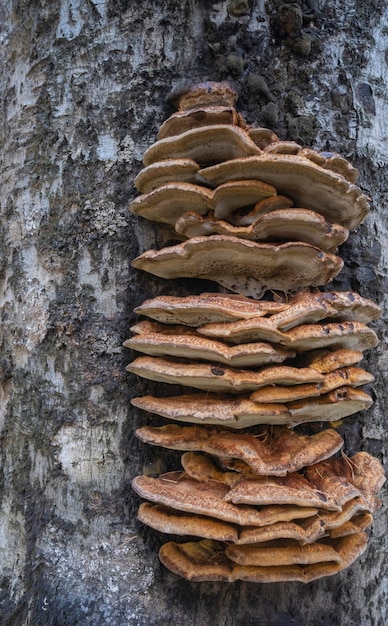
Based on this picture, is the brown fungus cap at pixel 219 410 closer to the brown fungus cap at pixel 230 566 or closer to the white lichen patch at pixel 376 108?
the brown fungus cap at pixel 230 566

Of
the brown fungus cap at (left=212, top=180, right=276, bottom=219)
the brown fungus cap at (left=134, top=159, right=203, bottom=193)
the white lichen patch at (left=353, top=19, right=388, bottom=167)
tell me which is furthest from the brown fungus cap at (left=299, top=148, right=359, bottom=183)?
the brown fungus cap at (left=134, top=159, right=203, bottom=193)

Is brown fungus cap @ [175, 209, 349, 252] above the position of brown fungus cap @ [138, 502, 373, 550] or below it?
above

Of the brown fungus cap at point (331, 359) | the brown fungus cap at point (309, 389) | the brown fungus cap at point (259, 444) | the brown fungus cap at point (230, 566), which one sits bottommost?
the brown fungus cap at point (230, 566)

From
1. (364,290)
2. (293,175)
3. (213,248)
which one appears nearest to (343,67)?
(293,175)

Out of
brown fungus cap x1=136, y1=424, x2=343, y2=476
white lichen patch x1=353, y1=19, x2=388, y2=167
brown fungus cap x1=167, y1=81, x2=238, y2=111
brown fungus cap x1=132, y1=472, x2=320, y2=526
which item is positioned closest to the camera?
brown fungus cap x1=132, y1=472, x2=320, y2=526

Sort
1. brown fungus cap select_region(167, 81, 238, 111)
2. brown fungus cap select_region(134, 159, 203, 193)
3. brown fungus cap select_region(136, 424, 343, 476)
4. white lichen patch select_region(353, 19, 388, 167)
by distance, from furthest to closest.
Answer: white lichen patch select_region(353, 19, 388, 167)
brown fungus cap select_region(167, 81, 238, 111)
brown fungus cap select_region(134, 159, 203, 193)
brown fungus cap select_region(136, 424, 343, 476)

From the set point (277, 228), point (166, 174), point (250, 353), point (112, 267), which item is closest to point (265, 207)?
point (277, 228)

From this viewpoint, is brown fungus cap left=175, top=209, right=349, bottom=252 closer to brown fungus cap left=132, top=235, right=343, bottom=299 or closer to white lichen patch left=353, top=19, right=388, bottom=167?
brown fungus cap left=132, top=235, right=343, bottom=299

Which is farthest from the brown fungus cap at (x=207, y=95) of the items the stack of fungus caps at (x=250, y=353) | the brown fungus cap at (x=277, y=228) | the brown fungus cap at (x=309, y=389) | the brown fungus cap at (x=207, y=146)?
the brown fungus cap at (x=309, y=389)

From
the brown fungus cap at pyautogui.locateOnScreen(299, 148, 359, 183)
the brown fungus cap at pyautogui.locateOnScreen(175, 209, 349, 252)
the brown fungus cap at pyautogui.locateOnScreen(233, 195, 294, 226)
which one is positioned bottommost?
the brown fungus cap at pyautogui.locateOnScreen(175, 209, 349, 252)
